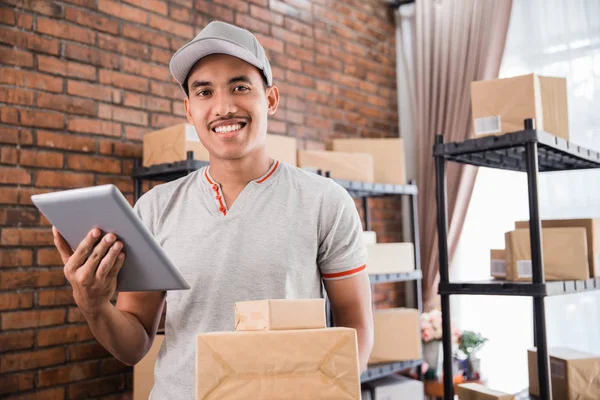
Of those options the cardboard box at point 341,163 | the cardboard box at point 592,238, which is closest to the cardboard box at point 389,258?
the cardboard box at point 341,163

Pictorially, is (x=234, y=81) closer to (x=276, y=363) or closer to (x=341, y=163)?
(x=276, y=363)

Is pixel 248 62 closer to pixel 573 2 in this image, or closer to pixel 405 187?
pixel 405 187

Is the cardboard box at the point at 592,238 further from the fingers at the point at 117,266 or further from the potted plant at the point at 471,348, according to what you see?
the fingers at the point at 117,266

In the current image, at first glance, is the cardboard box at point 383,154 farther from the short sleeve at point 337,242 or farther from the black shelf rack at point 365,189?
the short sleeve at point 337,242

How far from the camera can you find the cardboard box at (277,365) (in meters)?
0.90

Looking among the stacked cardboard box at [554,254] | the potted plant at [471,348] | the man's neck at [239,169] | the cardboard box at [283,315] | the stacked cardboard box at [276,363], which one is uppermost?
the man's neck at [239,169]

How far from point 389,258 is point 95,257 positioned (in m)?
2.39

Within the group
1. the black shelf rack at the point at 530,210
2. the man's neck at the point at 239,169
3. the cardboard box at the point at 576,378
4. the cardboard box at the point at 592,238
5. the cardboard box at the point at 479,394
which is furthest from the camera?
the cardboard box at the point at 592,238

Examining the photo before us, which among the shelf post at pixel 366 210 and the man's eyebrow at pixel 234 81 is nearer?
the man's eyebrow at pixel 234 81

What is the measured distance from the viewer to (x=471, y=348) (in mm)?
3574

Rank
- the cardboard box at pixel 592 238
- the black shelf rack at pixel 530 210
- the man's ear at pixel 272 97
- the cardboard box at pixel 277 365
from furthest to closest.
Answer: the cardboard box at pixel 592 238 < the black shelf rack at pixel 530 210 < the man's ear at pixel 272 97 < the cardboard box at pixel 277 365

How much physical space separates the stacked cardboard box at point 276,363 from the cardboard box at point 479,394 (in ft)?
4.83

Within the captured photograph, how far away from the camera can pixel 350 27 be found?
421 centimetres

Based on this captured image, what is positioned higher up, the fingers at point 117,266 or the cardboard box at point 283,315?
the fingers at point 117,266
